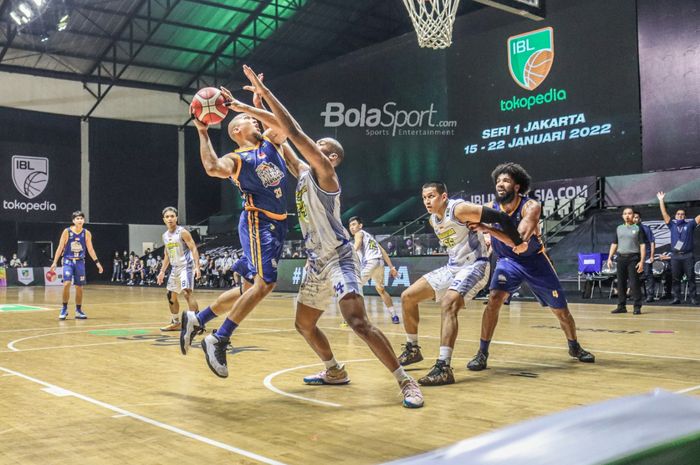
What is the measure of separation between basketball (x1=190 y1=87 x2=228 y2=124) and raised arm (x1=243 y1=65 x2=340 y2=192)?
3.10 feet

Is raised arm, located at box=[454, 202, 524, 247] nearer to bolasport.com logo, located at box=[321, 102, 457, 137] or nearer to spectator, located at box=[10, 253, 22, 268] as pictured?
bolasport.com logo, located at box=[321, 102, 457, 137]

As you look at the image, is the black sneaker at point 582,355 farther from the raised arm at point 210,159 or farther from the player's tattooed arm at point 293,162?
the raised arm at point 210,159

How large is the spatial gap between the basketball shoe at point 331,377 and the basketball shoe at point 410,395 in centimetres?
96

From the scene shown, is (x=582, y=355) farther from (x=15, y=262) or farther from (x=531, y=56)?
(x=15, y=262)

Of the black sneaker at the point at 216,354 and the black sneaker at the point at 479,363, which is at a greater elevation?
the black sneaker at the point at 216,354

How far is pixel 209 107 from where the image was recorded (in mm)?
5691

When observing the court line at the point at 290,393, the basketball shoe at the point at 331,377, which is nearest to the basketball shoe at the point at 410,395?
the court line at the point at 290,393

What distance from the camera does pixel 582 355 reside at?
21.9 feet

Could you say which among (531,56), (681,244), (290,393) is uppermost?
(531,56)

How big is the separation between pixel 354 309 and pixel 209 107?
2.16 m

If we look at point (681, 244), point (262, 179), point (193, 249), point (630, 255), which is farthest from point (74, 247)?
point (681, 244)

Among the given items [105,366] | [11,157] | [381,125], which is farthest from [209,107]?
[11,157]

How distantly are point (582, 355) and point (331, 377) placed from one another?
8.61 feet

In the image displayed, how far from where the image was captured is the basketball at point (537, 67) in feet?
69.1
